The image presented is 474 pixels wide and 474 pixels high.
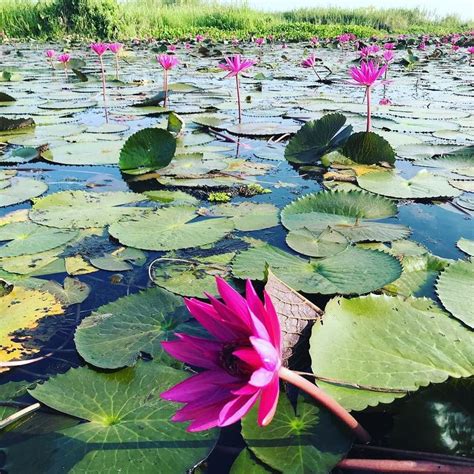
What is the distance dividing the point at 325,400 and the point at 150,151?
1.80 meters

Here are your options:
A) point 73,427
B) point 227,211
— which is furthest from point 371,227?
point 73,427

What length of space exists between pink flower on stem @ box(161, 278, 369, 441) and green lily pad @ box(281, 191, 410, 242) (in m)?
0.97

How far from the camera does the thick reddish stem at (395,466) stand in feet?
2.04

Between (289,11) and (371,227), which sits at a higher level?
(289,11)

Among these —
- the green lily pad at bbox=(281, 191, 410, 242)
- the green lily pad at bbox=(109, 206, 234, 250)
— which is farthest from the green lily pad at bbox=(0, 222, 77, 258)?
the green lily pad at bbox=(281, 191, 410, 242)

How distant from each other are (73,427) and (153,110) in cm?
330

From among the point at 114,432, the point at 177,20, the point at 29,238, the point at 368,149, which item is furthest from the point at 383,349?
the point at 177,20

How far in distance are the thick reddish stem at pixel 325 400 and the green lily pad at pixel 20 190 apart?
1585 mm

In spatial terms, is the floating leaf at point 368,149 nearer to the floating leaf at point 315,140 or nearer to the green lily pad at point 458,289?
the floating leaf at point 315,140

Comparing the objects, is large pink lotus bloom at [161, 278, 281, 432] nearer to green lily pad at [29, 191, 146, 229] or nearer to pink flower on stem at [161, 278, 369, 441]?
pink flower on stem at [161, 278, 369, 441]

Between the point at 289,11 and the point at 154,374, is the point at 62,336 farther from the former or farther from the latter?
the point at 289,11

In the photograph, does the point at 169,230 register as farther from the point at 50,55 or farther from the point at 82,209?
the point at 50,55

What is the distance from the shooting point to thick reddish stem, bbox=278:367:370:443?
0.55 meters

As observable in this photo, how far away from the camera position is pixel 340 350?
0.85 metres
